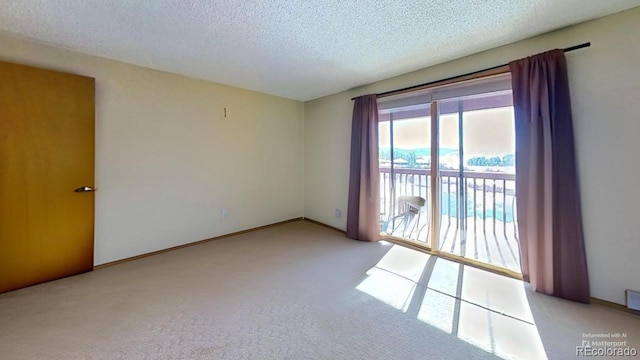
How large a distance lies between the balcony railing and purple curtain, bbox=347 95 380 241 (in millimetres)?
330

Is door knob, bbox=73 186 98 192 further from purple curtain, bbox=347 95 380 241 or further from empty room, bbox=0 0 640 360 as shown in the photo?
purple curtain, bbox=347 95 380 241

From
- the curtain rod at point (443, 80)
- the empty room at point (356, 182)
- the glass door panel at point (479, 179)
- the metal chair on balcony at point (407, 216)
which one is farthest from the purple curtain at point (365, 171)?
the glass door panel at point (479, 179)

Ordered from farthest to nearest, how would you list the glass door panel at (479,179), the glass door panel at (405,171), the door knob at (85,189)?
the glass door panel at (405,171) < the glass door panel at (479,179) < the door knob at (85,189)

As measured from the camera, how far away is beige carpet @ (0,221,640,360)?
5.05 feet

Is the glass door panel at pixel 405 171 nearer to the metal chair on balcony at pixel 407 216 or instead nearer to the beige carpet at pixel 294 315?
the metal chair on balcony at pixel 407 216

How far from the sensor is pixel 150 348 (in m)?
1.55

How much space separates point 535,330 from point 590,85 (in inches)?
77.1

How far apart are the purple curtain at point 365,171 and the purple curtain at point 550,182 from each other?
1.60m

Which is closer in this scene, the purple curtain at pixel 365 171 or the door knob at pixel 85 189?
the door knob at pixel 85 189

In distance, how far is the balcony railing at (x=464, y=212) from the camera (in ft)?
8.96

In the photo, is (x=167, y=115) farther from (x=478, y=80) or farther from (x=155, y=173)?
(x=478, y=80)

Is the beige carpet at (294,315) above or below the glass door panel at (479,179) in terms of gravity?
below

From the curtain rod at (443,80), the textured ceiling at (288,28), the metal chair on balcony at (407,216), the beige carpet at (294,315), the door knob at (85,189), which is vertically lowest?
the beige carpet at (294,315)

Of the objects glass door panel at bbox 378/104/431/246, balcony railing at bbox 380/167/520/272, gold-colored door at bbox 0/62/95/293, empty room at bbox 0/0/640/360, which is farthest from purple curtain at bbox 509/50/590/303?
gold-colored door at bbox 0/62/95/293
